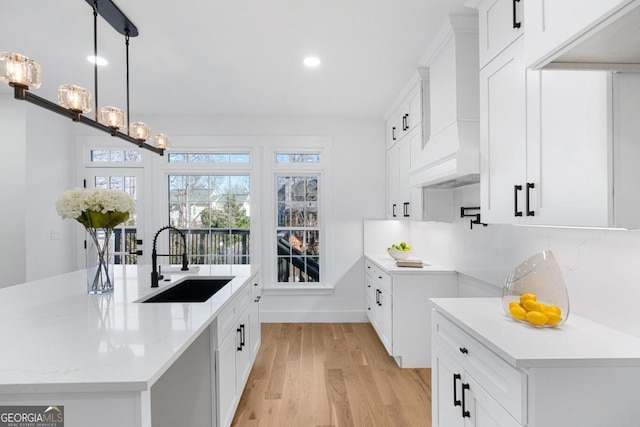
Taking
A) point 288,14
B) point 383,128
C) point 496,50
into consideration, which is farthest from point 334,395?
point 383,128

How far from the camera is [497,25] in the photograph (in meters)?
1.81

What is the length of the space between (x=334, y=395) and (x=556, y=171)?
2.18 m

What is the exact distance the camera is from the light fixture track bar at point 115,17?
6.81 feet

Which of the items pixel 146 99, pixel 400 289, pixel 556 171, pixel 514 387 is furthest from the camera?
pixel 146 99

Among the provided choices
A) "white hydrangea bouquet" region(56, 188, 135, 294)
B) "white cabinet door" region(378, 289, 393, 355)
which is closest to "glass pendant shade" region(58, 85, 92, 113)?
"white hydrangea bouquet" region(56, 188, 135, 294)

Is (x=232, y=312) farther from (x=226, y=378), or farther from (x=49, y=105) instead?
(x=49, y=105)

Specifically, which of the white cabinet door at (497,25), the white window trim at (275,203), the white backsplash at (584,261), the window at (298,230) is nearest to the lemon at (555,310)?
the white backsplash at (584,261)

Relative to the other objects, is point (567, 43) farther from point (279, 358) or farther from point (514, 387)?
point (279, 358)

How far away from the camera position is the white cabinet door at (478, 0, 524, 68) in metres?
1.63

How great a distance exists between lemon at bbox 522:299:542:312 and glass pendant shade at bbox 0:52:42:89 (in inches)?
100

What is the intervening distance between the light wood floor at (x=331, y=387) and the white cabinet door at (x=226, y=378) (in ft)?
1.23

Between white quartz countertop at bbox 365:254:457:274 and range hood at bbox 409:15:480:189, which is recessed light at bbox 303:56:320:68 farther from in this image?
white quartz countertop at bbox 365:254:457:274

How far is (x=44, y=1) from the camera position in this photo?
209 centimetres

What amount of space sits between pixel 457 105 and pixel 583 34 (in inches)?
57.5
